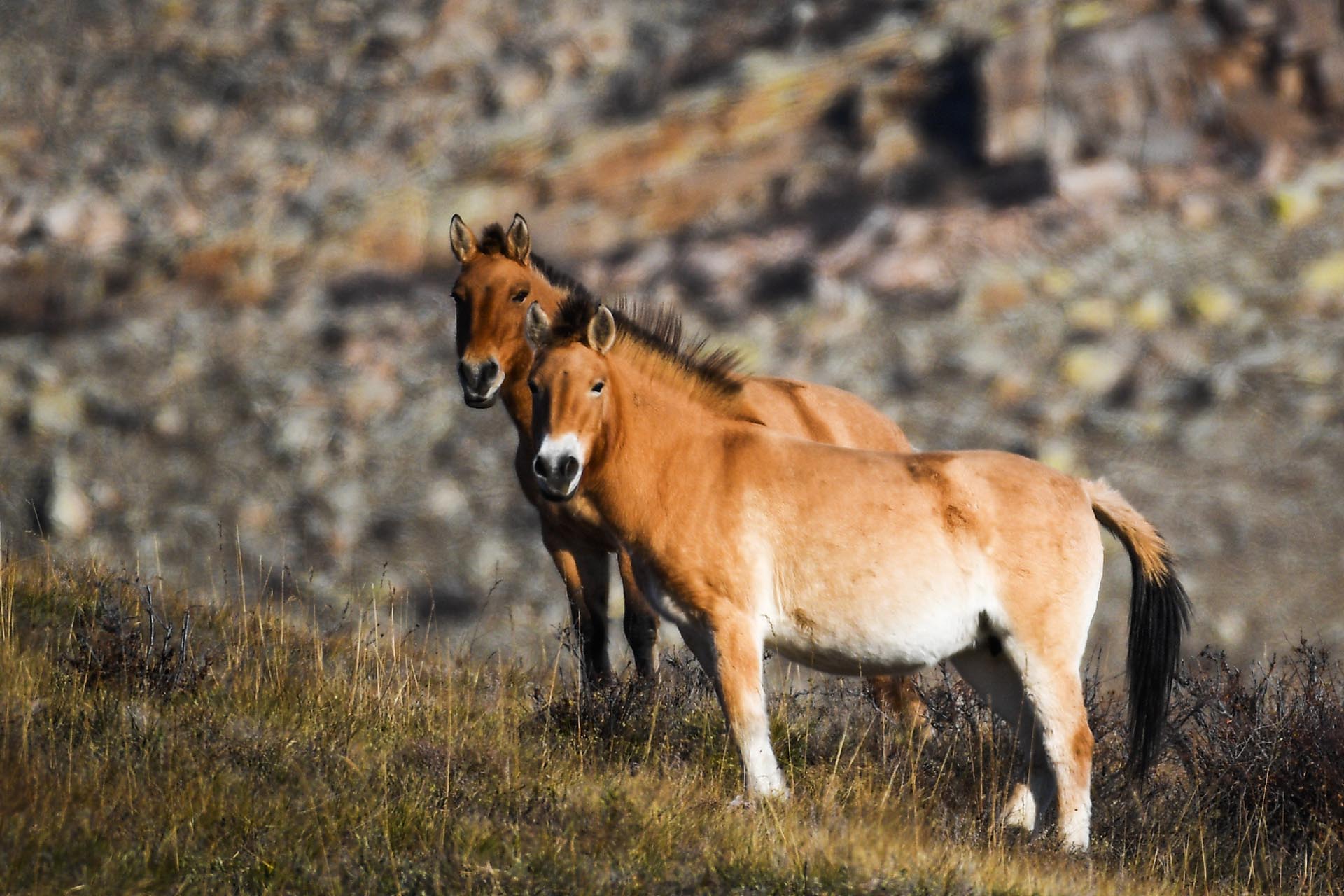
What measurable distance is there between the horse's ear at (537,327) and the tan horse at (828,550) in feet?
0.03

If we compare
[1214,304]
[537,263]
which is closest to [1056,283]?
[1214,304]

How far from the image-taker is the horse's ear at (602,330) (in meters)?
5.91

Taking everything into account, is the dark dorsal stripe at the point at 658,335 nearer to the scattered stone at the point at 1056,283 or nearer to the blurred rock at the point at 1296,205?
the scattered stone at the point at 1056,283

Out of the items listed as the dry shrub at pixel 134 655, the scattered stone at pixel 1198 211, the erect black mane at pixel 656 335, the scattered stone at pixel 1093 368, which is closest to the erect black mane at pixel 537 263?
the erect black mane at pixel 656 335

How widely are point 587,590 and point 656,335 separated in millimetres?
2103

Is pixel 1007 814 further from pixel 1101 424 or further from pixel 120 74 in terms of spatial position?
pixel 120 74

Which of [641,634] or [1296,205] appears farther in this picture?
[1296,205]

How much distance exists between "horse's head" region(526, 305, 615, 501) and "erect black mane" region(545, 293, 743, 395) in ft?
0.14

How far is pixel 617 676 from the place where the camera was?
7.08 m

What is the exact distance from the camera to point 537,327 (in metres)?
5.99

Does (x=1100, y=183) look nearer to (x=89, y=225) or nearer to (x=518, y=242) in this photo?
(x=518, y=242)

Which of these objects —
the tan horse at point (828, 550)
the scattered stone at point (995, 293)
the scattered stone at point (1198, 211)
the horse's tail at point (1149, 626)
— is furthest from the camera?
the scattered stone at point (1198, 211)

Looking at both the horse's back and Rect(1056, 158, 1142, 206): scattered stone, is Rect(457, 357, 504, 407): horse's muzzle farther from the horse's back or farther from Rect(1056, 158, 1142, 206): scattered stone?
Rect(1056, 158, 1142, 206): scattered stone

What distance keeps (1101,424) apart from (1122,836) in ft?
32.9
